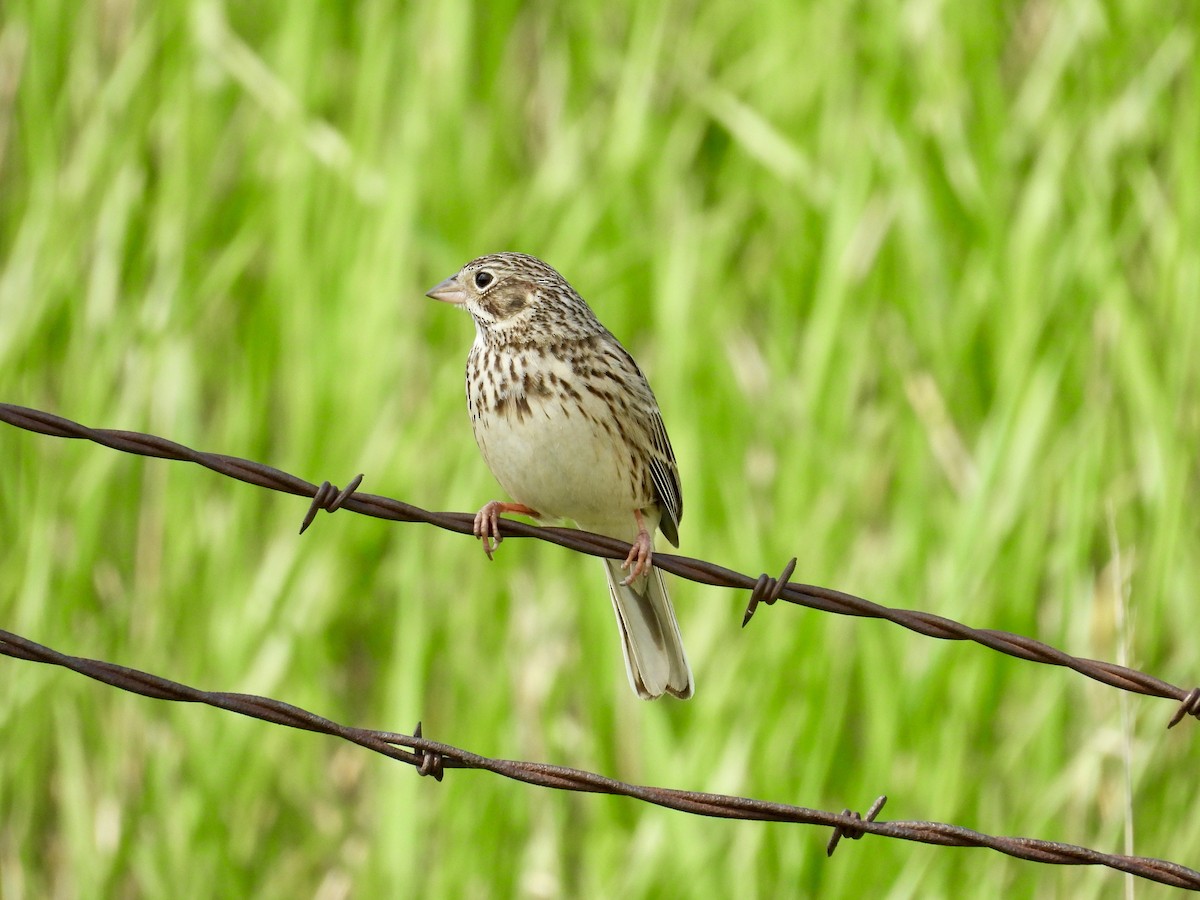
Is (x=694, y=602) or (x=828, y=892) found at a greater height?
(x=694, y=602)

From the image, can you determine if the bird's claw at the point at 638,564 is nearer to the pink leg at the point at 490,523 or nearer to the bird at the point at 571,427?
the bird at the point at 571,427

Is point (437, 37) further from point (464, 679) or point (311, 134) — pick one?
point (464, 679)

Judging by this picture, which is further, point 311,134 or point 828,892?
point 311,134

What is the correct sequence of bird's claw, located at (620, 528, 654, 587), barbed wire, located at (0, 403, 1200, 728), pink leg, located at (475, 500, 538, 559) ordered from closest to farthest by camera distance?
1. barbed wire, located at (0, 403, 1200, 728)
2. pink leg, located at (475, 500, 538, 559)
3. bird's claw, located at (620, 528, 654, 587)

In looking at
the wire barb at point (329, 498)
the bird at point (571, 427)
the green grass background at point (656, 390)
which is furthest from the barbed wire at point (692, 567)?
the green grass background at point (656, 390)

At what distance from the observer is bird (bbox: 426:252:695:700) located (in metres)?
3.91

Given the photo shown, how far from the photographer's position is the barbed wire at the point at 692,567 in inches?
107

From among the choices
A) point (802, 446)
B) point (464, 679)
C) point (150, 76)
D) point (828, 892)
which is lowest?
point (828, 892)

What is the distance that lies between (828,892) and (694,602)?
1074 millimetres

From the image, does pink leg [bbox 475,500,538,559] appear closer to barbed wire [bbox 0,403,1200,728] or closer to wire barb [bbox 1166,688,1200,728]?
barbed wire [bbox 0,403,1200,728]

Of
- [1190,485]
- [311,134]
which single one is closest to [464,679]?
[311,134]

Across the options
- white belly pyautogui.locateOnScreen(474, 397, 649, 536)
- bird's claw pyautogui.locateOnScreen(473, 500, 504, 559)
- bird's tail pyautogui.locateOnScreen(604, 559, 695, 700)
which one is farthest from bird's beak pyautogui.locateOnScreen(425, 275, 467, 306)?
bird's tail pyautogui.locateOnScreen(604, 559, 695, 700)

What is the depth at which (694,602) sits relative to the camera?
545 cm

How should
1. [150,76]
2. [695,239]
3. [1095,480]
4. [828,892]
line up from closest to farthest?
[828,892] → [1095,480] → [695,239] → [150,76]
